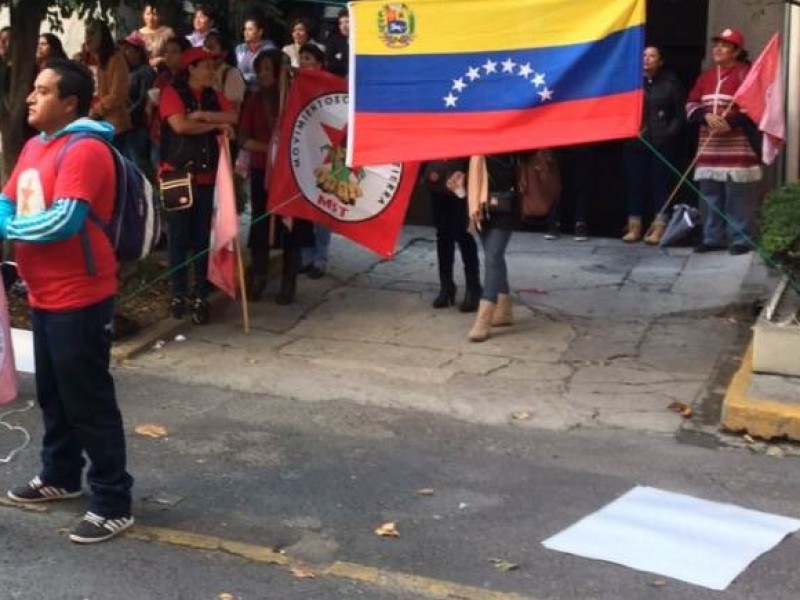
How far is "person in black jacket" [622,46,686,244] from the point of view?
10.2 metres

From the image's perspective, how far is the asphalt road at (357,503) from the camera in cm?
443

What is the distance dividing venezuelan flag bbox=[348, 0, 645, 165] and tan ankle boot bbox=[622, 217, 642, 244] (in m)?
4.33

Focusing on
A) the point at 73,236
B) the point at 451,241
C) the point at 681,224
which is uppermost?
the point at 73,236

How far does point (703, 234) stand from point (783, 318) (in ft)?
11.7

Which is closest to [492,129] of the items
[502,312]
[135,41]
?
[502,312]

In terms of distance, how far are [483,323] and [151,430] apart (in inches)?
97.3

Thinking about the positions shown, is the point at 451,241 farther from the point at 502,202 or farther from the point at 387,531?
the point at 387,531

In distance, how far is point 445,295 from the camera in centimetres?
854

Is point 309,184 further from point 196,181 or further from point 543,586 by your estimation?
point 543,586

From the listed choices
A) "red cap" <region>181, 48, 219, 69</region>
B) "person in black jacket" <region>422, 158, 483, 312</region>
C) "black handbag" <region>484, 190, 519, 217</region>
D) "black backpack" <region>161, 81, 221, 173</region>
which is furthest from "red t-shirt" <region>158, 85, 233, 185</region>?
"black handbag" <region>484, 190, 519, 217</region>

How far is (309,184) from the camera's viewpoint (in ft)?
26.7

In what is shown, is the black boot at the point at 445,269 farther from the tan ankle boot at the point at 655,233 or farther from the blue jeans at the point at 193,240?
the tan ankle boot at the point at 655,233

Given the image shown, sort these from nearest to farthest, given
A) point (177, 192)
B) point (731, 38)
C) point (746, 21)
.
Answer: point (177, 192)
point (731, 38)
point (746, 21)

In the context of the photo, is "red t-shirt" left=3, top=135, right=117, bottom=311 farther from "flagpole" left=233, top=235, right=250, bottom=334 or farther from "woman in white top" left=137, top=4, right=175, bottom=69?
"woman in white top" left=137, top=4, right=175, bottom=69
